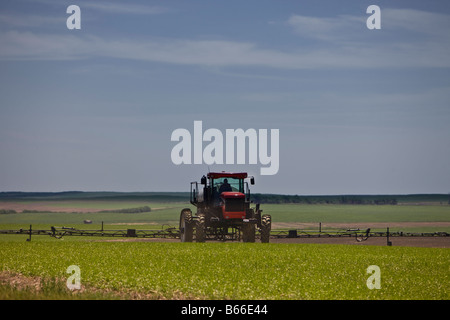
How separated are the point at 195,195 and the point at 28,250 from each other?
1192 centimetres

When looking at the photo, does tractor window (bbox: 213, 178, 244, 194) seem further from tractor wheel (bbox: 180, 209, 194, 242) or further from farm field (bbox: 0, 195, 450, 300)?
farm field (bbox: 0, 195, 450, 300)

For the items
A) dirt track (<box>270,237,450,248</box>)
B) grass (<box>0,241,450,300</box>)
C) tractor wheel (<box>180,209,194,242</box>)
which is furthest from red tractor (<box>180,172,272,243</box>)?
dirt track (<box>270,237,450,248</box>)

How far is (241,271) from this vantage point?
2423 cm

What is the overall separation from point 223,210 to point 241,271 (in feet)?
45.5

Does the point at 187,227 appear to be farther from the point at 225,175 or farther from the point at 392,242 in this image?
the point at 392,242

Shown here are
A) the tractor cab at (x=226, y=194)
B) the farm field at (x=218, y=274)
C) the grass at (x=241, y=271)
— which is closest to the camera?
the farm field at (x=218, y=274)

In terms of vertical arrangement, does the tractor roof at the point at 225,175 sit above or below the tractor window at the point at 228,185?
above

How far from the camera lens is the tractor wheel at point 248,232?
39506mm

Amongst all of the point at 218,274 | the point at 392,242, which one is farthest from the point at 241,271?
the point at 392,242

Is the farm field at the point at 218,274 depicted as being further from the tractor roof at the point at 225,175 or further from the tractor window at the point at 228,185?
the tractor roof at the point at 225,175

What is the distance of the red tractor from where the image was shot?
37.9 meters

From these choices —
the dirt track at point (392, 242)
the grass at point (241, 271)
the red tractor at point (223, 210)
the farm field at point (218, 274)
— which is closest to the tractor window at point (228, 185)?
the red tractor at point (223, 210)
